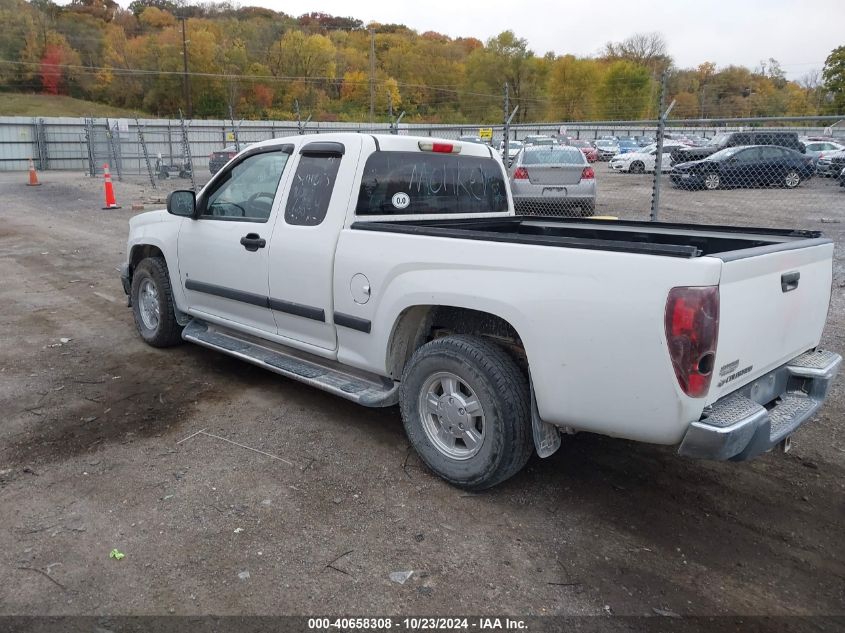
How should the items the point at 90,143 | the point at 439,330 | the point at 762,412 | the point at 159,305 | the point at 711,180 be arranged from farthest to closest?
the point at 90,143 → the point at 711,180 → the point at 159,305 → the point at 439,330 → the point at 762,412

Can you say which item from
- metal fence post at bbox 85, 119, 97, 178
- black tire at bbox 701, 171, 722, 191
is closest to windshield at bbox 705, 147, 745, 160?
black tire at bbox 701, 171, 722, 191

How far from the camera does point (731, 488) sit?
370 centimetres

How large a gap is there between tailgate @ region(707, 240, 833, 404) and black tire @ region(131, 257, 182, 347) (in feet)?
14.7

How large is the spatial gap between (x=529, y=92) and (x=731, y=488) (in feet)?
233

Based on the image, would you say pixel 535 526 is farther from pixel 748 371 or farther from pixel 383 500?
pixel 748 371

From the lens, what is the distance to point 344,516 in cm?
334

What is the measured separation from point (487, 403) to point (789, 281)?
1.54 meters

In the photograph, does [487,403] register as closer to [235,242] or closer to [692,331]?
[692,331]

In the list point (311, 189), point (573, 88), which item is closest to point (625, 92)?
point (573, 88)

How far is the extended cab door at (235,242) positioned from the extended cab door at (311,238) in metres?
0.15

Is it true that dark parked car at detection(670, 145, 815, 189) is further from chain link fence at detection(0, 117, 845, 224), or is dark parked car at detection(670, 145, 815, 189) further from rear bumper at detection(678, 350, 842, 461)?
rear bumper at detection(678, 350, 842, 461)

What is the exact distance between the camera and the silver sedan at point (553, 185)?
12.6 m

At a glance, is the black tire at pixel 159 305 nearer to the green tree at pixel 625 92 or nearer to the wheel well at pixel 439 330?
the wheel well at pixel 439 330

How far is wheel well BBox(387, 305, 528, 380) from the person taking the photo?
11.7 feet
